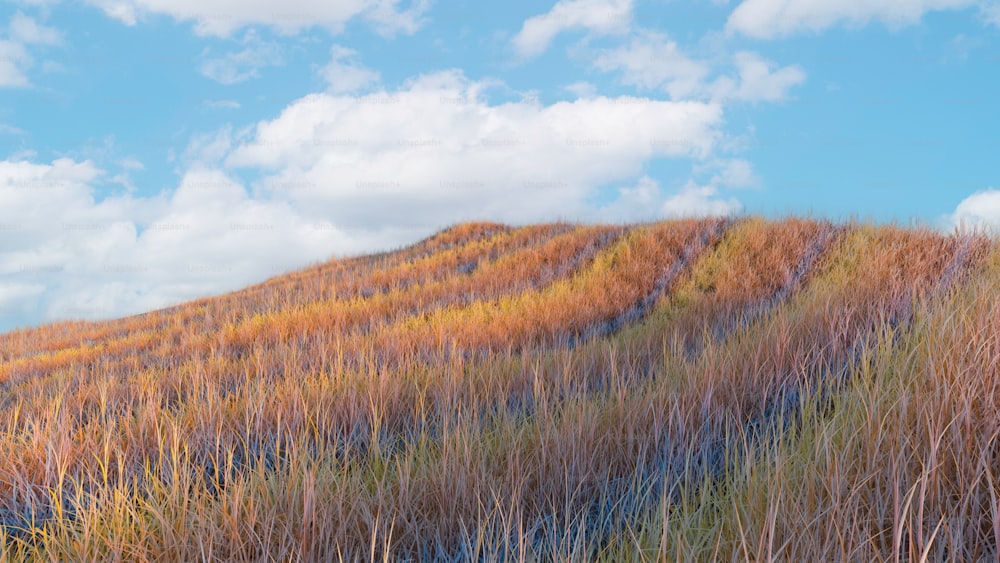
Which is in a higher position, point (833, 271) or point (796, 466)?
point (833, 271)

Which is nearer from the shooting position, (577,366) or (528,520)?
(528,520)

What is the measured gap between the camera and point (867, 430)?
1847mm

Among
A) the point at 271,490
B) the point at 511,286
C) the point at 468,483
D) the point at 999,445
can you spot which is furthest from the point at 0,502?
the point at 511,286

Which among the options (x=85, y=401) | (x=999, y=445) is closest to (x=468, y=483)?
(x=999, y=445)

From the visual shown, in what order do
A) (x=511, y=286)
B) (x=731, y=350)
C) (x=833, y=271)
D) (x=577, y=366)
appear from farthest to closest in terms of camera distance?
1. (x=511, y=286)
2. (x=833, y=271)
3. (x=577, y=366)
4. (x=731, y=350)

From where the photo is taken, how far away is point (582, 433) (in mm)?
2412

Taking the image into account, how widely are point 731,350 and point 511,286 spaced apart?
4769mm

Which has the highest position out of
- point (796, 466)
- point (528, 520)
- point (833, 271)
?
point (833, 271)

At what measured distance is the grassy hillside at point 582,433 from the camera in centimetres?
165

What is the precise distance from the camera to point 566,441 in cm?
234

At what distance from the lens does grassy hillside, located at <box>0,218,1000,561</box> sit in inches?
64.8

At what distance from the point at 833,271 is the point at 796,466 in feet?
16.5

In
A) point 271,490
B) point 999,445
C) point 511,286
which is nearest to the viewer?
A: point 999,445

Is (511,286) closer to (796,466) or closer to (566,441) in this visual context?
(566,441)
